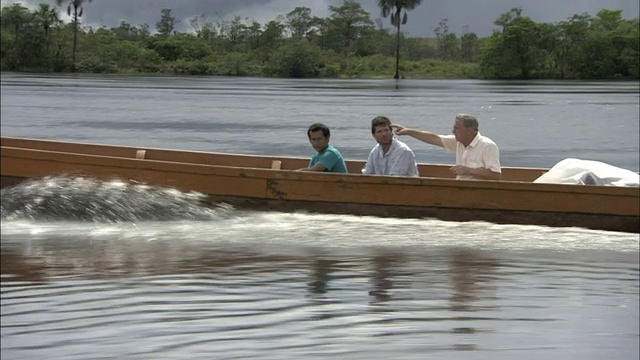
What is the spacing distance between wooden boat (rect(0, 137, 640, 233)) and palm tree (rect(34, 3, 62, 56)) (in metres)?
79.1

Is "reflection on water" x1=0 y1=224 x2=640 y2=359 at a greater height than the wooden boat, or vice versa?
the wooden boat

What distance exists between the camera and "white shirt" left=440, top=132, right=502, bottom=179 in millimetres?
10445

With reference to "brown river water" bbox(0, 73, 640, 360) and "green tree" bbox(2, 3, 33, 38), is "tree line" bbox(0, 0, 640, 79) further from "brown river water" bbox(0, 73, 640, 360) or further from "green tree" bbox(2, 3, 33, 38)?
"brown river water" bbox(0, 73, 640, 360)

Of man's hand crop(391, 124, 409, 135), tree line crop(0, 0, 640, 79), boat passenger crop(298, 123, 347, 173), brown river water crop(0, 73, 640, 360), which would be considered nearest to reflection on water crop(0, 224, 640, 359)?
brown river water crop(0, 73, 640, 360)

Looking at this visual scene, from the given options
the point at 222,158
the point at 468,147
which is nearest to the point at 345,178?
the point at 468,147

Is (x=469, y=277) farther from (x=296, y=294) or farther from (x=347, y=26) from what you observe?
(x=347, y=26)

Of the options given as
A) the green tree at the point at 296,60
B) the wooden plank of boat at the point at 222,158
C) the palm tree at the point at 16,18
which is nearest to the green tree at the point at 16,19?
the palm tree at the point at 16,18

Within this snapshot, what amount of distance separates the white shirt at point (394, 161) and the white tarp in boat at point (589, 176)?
127 cm

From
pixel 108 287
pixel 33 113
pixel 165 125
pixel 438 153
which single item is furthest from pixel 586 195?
pixel 33 113

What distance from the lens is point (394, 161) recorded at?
36.6ft

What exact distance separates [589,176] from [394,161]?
190 cm

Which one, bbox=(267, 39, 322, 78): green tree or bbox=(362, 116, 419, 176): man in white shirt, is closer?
bbox=(362, 116, 419, 176): man in white shirt

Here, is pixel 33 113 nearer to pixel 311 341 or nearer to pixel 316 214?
pixel 316 214

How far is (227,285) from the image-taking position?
8656mm
